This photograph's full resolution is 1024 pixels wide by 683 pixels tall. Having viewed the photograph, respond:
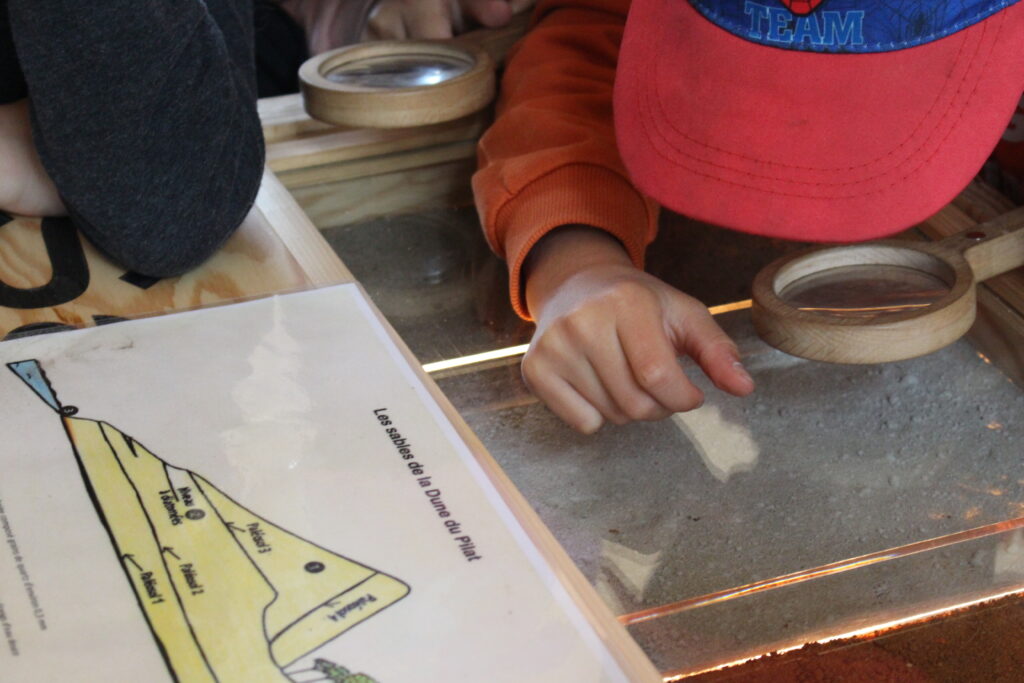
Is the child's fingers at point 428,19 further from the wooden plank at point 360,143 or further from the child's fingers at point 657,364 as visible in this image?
the child's fingers at point 657,364

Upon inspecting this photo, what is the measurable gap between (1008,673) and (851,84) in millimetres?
344

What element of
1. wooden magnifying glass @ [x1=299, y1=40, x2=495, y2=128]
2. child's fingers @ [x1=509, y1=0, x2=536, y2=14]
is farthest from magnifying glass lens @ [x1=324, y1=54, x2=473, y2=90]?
child's fingers @ [x1=509, y1=0, x2=536, y2=14]

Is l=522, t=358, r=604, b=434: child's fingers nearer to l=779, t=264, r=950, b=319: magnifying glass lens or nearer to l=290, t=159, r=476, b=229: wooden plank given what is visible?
l=779, t=264, r=950, b=319: magnifying glass lens

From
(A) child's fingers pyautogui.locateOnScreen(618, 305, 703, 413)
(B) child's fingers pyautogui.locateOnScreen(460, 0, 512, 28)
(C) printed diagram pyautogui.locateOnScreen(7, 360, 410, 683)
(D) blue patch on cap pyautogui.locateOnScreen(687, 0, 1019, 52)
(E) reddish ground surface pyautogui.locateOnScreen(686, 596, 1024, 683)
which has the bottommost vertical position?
(A) child's fingers pyautogui.locateOnScreen(618, 305, 703, 413)

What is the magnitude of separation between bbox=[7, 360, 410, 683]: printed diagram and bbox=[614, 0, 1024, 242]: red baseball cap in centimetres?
36

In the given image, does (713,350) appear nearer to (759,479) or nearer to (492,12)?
(759,479)

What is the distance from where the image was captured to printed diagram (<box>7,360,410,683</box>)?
319 millimetres

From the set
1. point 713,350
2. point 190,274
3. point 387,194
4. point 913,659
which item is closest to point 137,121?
point 190,274

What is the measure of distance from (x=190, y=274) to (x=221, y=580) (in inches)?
11.9

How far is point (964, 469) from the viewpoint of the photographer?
1.55 feet

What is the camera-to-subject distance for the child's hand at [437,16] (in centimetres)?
101

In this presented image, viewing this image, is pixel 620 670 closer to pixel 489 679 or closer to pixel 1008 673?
pixel 489 679

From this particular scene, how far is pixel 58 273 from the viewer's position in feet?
1.99

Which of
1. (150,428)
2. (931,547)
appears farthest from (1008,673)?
(150,428)
